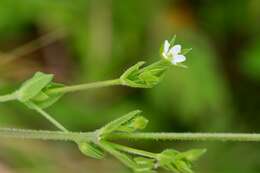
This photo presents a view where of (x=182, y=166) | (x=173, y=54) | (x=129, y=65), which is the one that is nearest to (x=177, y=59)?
(x=173, y=54)

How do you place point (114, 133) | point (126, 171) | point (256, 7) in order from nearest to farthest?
point (114, 133) < point (126, 171) < point (256, 7)

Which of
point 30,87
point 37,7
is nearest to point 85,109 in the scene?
point 37,7

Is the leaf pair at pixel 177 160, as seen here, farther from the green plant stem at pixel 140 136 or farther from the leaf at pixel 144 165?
the green plant stem at pixel 140 136

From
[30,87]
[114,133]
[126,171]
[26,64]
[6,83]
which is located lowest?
[114,133]

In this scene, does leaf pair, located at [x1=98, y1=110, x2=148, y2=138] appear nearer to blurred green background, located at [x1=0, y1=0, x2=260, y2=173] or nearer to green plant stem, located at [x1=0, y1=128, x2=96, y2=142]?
green plant stem, located at [x1=0, y1=128, x2=96, y2=142]

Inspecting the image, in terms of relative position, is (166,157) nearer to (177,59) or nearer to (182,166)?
(182,166)

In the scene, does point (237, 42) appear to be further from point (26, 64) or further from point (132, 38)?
point (26, 64)

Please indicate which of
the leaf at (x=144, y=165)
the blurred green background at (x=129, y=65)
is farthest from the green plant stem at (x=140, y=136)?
the blurred green background at (x=129, y=65)
